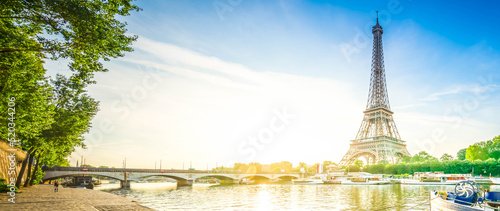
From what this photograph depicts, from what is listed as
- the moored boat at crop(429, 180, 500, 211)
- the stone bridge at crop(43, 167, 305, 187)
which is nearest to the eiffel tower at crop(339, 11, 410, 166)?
the stone bridge at crop(43, 167, 305, 187)

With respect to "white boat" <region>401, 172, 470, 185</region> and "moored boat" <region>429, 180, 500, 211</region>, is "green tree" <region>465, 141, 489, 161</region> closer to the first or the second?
"white boat" <region>401, 172, 470, 185</region>

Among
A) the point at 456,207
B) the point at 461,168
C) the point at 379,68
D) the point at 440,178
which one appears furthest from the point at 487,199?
the point at 379,68

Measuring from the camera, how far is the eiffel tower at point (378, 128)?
4186 inches

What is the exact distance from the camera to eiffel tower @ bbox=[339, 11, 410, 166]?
Result: 10631 cm

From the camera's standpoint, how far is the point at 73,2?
11.4 m

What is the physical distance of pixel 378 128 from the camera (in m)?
113

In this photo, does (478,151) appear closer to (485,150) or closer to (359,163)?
(485,150)

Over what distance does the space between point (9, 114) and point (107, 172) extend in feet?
215

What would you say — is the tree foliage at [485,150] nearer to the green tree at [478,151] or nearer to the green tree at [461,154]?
the green tree at [478,151]

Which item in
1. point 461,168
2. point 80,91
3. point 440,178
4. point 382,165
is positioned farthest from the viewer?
point 382,165

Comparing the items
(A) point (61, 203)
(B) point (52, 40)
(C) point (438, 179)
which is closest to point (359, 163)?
(C) point (438, 179)

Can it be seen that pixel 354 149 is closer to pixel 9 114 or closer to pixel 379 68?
pixel 379 68

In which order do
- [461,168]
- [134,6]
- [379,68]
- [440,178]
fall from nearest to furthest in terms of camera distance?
[134,6] → [440,178] → [461,168] → [379,68]

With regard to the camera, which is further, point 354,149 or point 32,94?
point 354,149
